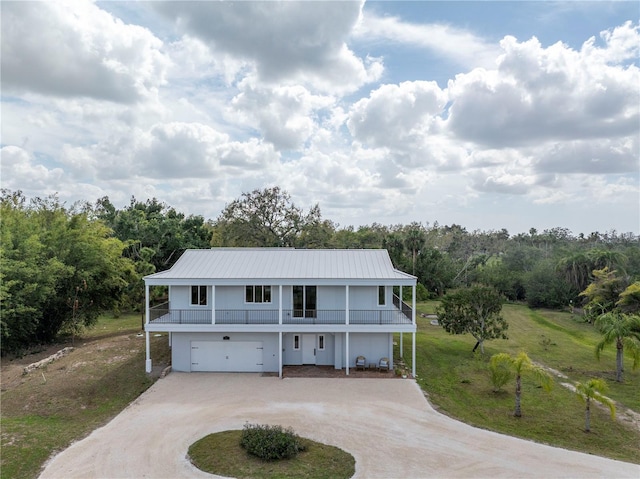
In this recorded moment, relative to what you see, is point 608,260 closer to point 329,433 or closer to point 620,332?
point 620,332

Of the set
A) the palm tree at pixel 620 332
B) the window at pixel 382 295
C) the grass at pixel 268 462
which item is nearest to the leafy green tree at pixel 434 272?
the window at pixel 382 295

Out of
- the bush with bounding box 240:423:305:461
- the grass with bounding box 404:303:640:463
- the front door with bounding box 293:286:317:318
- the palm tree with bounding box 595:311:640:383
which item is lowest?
the grass with bounding box 404:303:640:463

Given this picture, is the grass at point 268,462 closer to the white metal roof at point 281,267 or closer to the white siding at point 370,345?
the white siding at point 370,345

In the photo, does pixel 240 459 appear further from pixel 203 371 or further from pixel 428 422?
pixel 203 371

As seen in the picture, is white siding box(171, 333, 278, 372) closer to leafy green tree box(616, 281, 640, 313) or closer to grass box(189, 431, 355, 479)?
grass box(189, 431, 355, 479)

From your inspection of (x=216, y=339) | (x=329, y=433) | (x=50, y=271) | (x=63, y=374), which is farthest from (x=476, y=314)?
(x=50, y=271)

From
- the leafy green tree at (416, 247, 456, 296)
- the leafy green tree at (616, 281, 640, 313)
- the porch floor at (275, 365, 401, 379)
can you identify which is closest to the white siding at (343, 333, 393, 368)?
the porch floor at (275, 365, 401, 379)
